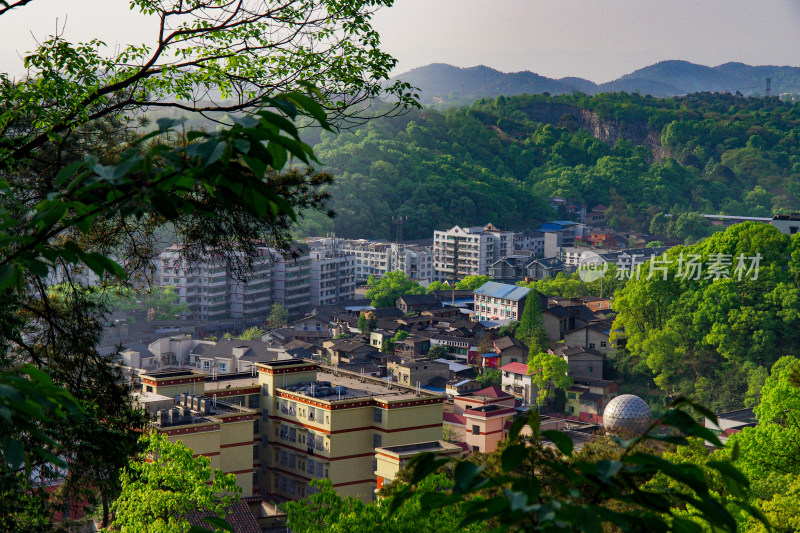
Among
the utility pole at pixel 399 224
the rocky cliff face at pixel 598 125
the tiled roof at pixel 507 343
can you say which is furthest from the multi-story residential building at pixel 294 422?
the rocky cliff face at pixel 598 125

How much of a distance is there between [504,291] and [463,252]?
7.51 meters

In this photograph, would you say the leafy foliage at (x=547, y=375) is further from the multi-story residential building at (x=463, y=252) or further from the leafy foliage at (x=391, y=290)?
the multi-story residential building at (x=463, y=252)

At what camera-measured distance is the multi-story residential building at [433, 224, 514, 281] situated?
32.2 m

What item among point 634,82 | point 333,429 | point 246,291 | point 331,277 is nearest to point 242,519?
point 333,429

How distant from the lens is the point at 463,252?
106 feet

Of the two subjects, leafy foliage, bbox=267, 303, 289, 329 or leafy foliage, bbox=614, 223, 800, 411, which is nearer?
leafy foliage, bbox=614, 223, 800, 411

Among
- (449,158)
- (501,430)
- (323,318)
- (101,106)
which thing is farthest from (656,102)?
(101,106)

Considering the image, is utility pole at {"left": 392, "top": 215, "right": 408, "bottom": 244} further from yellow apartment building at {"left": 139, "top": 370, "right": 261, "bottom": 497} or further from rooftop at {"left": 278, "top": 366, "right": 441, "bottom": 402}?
yellow apartment building at {"left": 139, "top": 370, "right": 261, "bottom": 497}

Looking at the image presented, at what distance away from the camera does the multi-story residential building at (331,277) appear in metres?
28.3

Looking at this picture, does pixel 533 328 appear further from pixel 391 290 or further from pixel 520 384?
pixel 391 290

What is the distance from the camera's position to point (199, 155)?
987 mm

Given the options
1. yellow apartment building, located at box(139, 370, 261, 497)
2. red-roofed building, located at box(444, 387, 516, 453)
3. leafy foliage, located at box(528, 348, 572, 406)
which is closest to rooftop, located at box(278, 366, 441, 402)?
yellow apartment building, located at box(139, 370, 261, 497)

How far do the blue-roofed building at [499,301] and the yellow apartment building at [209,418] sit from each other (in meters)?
14.1

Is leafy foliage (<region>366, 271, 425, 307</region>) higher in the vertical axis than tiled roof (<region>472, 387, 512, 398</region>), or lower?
higher
